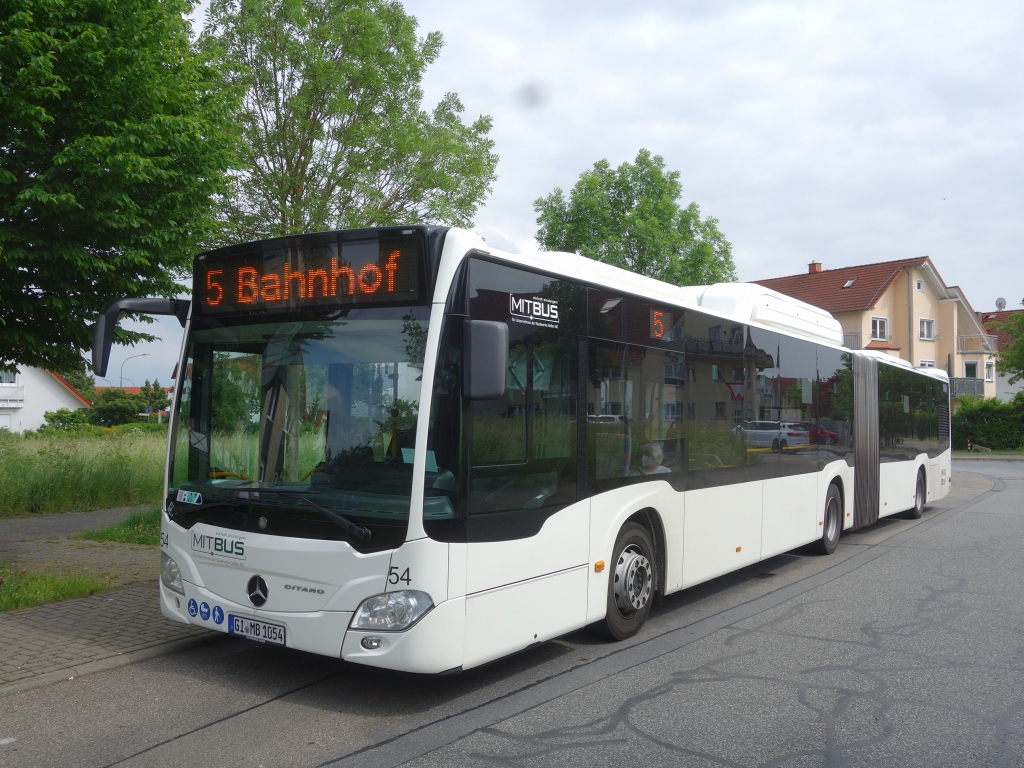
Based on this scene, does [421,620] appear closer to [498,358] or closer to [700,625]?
[498,358]

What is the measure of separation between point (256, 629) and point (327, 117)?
1005 centimetres

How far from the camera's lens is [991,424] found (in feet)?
150

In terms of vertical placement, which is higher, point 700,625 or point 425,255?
point 425,255

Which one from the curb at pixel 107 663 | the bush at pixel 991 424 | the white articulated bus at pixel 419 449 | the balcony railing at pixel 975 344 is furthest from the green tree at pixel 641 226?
the balcony railing at pixel 975 344

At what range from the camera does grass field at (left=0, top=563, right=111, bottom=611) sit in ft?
25.2

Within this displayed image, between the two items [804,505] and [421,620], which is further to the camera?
[804,505]

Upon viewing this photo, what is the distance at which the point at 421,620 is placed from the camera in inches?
192

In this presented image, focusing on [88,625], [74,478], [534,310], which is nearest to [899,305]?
[74,478]

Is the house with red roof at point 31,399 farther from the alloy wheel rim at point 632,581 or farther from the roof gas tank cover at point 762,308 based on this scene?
the alloy wheel rim at point 632,581

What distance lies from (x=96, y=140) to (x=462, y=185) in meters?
7.79

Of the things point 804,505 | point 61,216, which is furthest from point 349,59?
point 804,505

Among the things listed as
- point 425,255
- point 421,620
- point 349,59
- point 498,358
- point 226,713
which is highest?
point 349,59

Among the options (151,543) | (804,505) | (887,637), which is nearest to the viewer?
(887,637)

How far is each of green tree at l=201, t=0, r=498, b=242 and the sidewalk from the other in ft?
17.8
